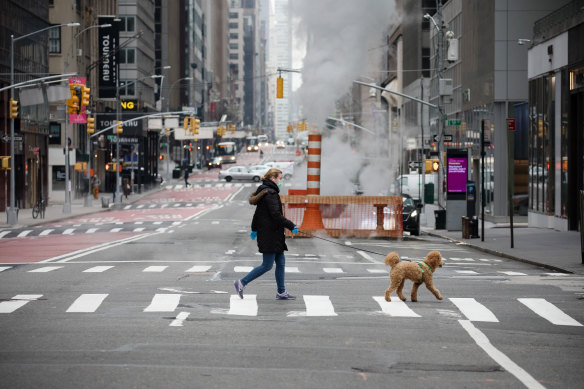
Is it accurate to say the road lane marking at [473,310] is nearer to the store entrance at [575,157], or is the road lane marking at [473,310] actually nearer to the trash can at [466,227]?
the trash can at [466,227]

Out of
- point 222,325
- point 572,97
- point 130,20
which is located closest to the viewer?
point 222,325

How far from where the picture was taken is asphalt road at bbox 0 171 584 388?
29.8 feet

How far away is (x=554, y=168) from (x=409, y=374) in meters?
30.9

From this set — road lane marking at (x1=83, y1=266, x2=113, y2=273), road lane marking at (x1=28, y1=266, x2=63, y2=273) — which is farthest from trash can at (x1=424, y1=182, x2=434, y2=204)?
road lane marking at (x1=28, y1=266, x2=63, y2=273)

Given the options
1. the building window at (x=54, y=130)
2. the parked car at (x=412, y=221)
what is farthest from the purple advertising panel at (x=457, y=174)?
the building window at (x=54, y=130)

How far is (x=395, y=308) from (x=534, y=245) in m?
16.6

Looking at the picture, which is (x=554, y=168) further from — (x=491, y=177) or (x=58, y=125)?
(x=58, y=125)

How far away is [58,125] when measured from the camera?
2704 inches

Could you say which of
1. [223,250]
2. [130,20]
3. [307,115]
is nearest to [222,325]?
[223,250]

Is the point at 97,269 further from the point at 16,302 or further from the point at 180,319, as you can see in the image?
the point at 180,319

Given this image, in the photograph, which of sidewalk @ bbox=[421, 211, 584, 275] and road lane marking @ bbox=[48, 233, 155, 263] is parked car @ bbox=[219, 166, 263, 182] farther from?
road lane marking @ bbox=[48, 233, 155, 263]

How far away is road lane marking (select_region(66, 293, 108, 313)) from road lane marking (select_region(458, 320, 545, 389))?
506 cm

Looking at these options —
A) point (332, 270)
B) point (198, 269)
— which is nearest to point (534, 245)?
point (332, 270)

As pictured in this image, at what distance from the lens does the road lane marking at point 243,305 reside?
44.3ft
